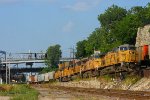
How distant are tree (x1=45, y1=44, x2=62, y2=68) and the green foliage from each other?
33801 mm

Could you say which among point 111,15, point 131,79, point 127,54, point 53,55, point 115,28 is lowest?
point 131,79

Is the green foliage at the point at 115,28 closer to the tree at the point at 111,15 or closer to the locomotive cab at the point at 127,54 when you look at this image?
the tree at the point at 111,15

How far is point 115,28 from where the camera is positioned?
103 meters

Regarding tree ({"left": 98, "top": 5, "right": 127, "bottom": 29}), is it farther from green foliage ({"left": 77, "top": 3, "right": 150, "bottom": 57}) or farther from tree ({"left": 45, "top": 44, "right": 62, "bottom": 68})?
tree ({"left": 45, "top": 44, "right": 62, "bottom": 68})

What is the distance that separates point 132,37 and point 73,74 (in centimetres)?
1727

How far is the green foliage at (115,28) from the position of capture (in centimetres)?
9281

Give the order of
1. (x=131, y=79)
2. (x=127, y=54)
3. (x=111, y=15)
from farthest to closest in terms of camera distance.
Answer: (x=111, y=15)
(x=131, y=79)
(x=127, y=54)

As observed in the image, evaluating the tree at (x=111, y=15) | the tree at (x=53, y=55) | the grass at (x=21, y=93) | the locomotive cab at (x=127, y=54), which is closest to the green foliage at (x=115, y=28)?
the tree at (x=111, y=15)

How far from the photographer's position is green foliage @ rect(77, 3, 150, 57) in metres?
92.8

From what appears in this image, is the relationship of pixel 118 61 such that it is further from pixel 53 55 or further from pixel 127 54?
pixel 53 55

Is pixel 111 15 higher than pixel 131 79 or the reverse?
higher

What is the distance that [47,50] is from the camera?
195750mm

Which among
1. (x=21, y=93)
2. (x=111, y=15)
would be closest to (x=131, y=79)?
(x=21, y=93)

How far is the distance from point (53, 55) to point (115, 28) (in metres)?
89.6
